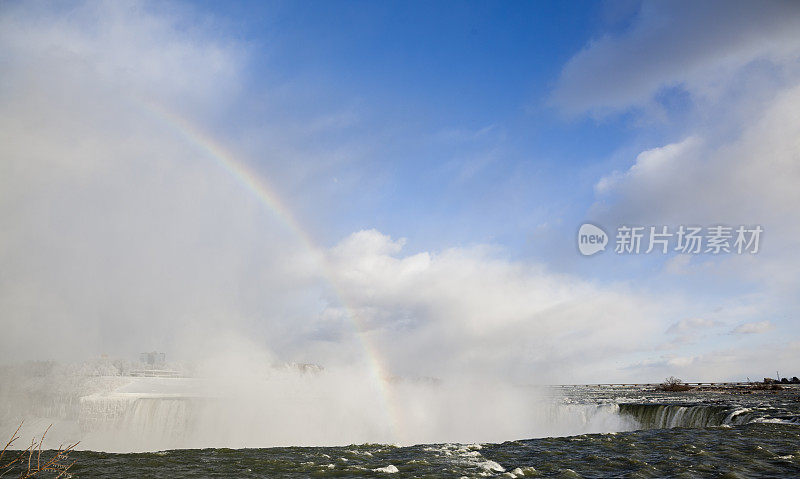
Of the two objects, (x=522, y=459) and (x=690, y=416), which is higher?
(x=690, y=416)

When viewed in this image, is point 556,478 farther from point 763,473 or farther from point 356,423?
point 356,423

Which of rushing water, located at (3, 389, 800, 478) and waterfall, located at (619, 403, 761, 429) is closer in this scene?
rushing water, located at (3, 389, 800, 478)

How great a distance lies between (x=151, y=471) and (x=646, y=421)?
43.6 meters

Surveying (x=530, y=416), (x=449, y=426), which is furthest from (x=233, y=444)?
(x=530, y=416)

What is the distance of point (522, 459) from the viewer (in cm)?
2427

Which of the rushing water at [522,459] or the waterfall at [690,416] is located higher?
the waterfall at [690,416]

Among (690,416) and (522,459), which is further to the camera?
(690,416)

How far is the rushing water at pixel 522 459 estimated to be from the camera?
20703 mm

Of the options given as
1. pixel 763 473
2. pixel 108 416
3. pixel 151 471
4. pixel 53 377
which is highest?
pixel 53 377

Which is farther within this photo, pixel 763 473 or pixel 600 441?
pixel 600 441

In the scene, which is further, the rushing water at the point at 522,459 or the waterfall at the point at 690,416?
the waterfall at the point at 690,416

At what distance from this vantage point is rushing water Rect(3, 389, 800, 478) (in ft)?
67.9

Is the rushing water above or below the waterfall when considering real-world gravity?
below

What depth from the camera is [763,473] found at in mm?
18984
